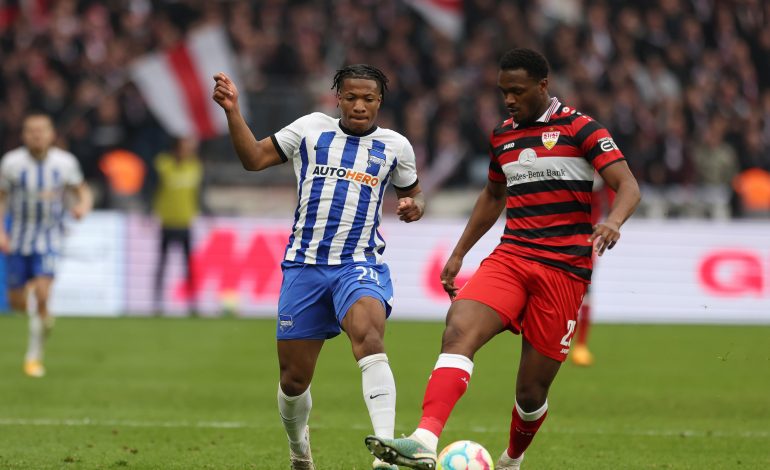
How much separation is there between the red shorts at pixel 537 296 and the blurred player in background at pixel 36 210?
7156 mm

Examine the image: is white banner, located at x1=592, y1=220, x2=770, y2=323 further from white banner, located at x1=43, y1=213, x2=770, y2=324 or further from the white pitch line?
the white pitch line

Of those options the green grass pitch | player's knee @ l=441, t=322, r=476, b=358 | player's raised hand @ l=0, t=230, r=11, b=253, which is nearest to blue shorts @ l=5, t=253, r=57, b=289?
player's raised hand @ l=0, t=230, r=11, b=253

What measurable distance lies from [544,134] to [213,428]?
393cm

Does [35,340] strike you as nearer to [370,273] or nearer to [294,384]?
[294,384]

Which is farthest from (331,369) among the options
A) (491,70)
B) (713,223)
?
(491,70)

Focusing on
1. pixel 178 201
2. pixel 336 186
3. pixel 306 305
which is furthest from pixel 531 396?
pixel 178 201

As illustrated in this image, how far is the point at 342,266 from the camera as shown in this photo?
671 cm

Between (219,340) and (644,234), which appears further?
(644,234)

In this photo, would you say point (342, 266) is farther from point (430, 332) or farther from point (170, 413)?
point (430, 332)

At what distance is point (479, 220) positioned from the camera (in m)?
7.08

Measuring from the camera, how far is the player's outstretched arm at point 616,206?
581 centimetres

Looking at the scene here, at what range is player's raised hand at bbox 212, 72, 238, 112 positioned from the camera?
650 centimetres

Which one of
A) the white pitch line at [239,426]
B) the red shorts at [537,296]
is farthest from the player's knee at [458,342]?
the white pitch line at [239,426]

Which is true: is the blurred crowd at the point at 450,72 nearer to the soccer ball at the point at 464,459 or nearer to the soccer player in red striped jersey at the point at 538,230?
the soccer player in red striped jersey at the point at 538,230
